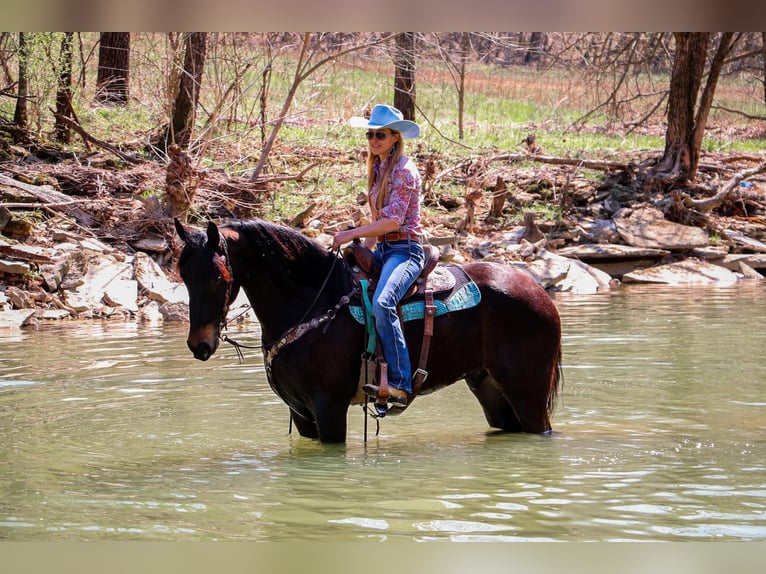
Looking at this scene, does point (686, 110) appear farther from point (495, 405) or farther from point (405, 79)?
point (495, 405)

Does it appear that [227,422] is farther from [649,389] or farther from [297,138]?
[297,138]

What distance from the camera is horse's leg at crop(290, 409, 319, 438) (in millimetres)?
6570

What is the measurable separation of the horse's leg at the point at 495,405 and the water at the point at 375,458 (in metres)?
0.15

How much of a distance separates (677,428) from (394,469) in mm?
2632

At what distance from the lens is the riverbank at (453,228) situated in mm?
14117

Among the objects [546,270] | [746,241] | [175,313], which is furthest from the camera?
[746,241]

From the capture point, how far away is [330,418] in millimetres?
6270

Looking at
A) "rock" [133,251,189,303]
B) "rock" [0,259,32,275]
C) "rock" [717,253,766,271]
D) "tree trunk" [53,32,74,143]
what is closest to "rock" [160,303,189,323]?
"rock" [133,251,189,303]

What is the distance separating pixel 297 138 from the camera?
21672mm

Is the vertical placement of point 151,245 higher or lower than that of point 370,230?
lower

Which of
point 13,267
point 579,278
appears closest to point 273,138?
point 13,267

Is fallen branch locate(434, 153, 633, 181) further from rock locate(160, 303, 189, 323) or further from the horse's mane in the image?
the horse's mane

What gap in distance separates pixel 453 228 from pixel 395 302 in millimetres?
13161

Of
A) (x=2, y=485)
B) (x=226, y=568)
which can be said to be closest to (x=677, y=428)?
(x=2, y=485)
